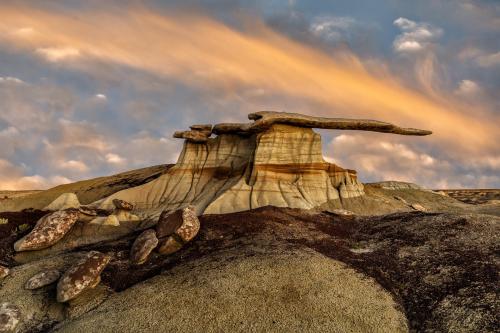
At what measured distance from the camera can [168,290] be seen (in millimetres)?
15445

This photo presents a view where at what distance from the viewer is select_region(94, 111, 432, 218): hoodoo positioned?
119ft

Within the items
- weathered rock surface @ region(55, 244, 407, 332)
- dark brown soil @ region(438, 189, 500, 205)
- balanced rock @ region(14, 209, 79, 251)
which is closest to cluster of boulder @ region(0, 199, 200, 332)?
balanced rock @ region(14, 209, 79, 251)

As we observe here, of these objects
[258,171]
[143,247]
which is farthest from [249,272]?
[258,171]

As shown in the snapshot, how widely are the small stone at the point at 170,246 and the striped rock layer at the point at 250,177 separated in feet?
42.3

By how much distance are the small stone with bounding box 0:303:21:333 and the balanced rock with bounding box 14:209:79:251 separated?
246 inches

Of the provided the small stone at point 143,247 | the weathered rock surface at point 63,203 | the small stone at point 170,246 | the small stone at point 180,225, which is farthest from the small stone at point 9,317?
the weathered rock surface at point 63,203

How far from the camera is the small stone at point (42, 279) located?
16994 mm

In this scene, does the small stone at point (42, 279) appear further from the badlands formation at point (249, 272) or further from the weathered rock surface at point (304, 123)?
the weathered rock surface at point (304, 123)

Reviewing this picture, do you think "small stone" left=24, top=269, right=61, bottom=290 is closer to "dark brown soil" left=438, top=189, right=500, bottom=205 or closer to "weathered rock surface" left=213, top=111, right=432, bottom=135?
"weathered rock surface" left=213, top=111, right=432, bottom=135

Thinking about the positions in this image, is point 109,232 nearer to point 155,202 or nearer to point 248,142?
point 155,202

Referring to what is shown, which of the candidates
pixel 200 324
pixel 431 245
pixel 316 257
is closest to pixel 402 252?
pixel 431 245

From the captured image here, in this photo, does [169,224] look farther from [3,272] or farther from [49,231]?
[3,272]

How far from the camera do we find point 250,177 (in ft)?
124

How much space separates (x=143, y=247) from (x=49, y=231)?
261 inches
